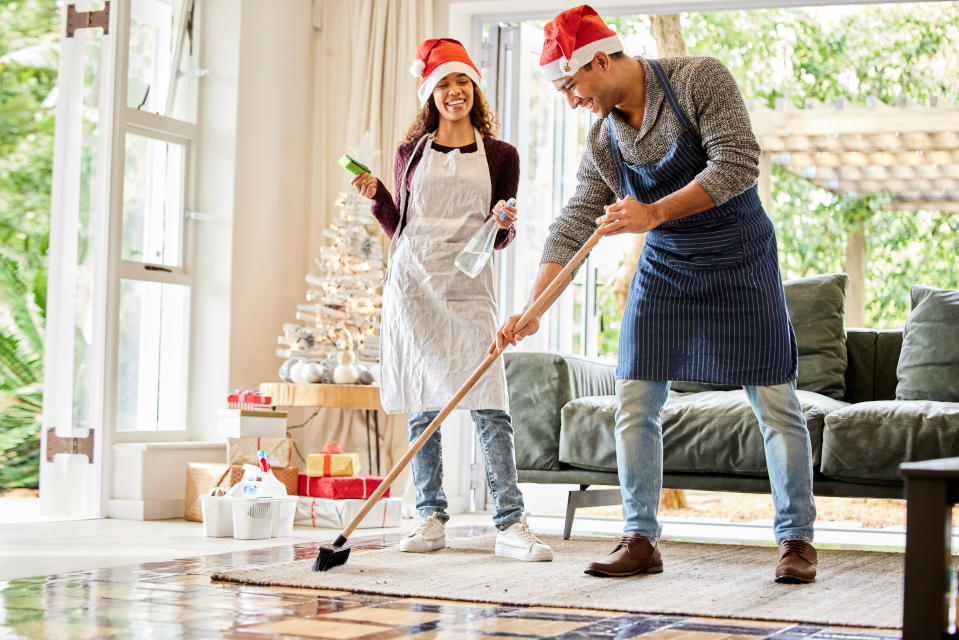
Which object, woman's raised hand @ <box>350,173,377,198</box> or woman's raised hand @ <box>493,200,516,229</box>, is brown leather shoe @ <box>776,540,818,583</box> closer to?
woman's raised hand @ <box>493,200,516,229</box>

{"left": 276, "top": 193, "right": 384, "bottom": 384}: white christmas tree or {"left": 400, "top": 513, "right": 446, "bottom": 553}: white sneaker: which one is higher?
{"left": 276, "top": 193, "right": 384, "bottom": 384}: white christmas tree

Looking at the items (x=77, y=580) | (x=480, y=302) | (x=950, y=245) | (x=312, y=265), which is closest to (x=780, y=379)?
(x=480, y=302)

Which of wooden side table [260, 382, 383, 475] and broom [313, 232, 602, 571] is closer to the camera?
broom [313, 232, 602, 571]

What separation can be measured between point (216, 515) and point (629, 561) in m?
1.43

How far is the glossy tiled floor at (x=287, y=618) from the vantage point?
1769mm

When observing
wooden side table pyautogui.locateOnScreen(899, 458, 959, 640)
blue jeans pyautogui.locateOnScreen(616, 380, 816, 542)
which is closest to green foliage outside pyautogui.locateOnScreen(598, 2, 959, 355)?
blue jeans pyautogui.locateOnScreen(616, 380, 816, 542)

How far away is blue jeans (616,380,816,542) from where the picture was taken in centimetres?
241

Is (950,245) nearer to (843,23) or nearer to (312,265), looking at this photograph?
(843,23)

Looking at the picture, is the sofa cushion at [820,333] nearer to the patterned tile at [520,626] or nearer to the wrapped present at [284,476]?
the wrapped present at [284,476]

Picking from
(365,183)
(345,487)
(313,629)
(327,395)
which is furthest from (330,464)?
(313,629)

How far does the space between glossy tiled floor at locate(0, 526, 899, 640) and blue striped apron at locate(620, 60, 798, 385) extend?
0.64 metres

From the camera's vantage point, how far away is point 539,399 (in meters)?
3.38

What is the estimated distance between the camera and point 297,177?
475 centimetres

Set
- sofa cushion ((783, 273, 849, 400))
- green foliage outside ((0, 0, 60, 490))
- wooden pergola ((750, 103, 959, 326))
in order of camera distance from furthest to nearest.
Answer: wooden pergola ((750, 103, 959, 326)), green foliage outside ((0, 0, 60, 490)), sofa cushion ((783, 273, 849, 400))
